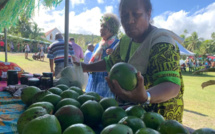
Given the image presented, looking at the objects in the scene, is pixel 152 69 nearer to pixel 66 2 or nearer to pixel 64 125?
pixel 64 125

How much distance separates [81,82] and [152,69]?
106 cm

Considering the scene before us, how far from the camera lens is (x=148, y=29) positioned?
6.22 feet

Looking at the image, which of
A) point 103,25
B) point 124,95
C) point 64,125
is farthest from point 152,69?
point 103,25

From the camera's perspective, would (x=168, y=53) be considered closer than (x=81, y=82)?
Yes

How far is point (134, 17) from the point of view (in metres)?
1.75

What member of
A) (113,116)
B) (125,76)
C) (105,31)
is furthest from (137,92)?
(105,31)

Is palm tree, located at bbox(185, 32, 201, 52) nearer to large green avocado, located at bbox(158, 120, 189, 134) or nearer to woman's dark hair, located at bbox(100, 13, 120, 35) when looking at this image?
woman's dark hair, located at bbox(100, 13, 120, 35)

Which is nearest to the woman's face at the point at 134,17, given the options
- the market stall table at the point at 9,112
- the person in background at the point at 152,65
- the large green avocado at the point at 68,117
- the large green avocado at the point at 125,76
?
the person in background at the point at 152,65

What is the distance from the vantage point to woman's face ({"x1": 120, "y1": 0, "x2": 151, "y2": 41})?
174 centimetres

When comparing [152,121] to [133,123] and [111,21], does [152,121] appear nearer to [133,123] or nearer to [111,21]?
[133,123]

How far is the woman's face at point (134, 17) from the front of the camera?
1.74 meters

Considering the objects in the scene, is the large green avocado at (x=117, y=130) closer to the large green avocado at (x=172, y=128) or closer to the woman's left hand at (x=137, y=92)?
the large green avocado at (x=172, y=128)

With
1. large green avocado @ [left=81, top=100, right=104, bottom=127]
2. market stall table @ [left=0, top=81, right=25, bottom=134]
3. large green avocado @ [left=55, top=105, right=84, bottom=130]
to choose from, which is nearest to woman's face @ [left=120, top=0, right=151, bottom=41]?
large green avocado @ [left=81, top=100, right=104, bottom=127]

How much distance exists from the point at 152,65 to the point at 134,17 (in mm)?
490
